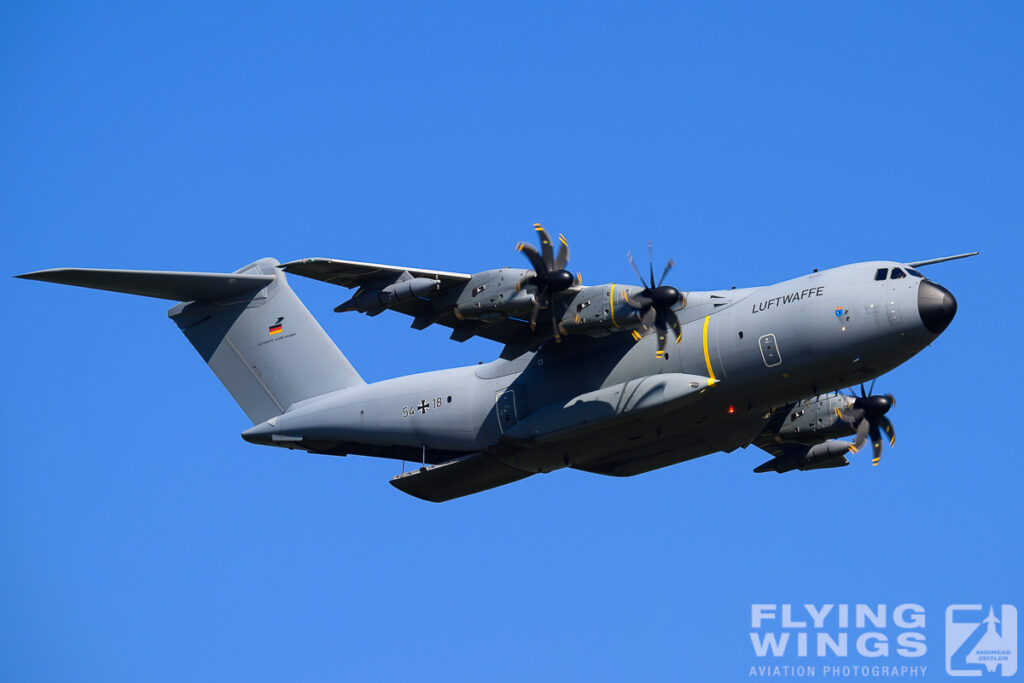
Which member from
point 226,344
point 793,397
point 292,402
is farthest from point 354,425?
point 793,397

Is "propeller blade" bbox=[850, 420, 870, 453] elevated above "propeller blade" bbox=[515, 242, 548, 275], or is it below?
below

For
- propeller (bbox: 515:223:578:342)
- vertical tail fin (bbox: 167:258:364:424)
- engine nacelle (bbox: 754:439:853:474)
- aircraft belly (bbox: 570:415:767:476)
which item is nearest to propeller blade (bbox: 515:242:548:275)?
propeller (bbox: 515:223:578:342)

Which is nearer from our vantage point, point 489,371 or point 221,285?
point 489,371

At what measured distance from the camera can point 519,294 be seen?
58.4ft

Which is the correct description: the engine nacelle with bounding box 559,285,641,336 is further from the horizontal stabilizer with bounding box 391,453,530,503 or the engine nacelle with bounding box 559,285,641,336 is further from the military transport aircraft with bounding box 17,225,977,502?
the horizontal stabilizer with bounding box 391,453,530,503

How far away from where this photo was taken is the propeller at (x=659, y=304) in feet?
56.9

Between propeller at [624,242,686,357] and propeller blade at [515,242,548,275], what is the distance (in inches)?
46.4

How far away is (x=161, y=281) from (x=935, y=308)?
11.8 meters

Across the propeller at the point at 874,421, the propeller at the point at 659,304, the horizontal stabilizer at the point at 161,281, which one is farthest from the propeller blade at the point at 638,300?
the horizontal stabilizer at the point at 161,281

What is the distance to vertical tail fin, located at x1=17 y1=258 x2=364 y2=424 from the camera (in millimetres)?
21469

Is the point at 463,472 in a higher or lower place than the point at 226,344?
lower

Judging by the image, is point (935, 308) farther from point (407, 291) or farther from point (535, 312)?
point (407, 291)

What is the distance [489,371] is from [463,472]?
1.59 meters

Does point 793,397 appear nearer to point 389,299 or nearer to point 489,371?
point 489,371
